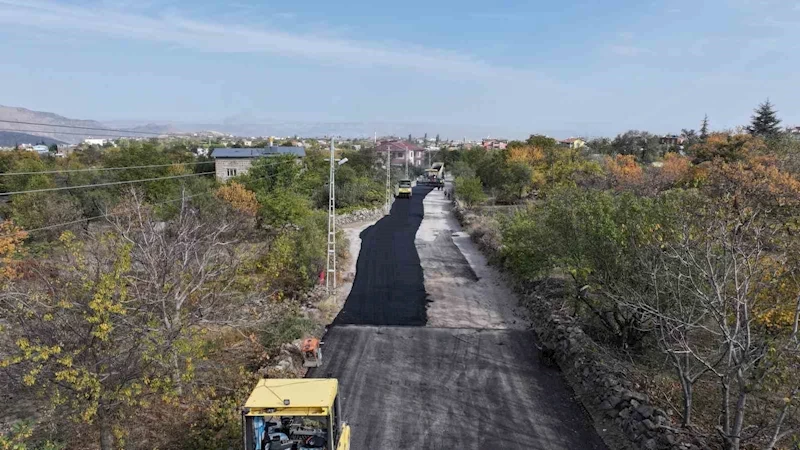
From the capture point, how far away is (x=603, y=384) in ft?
39.5

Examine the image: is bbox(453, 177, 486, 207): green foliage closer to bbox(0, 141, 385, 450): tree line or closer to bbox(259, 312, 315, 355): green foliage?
bbox(0, 141, 385, 450): tree line

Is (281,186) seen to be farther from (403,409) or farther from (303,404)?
(303,404)

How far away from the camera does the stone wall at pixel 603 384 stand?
388 inches

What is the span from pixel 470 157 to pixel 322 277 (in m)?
65.2

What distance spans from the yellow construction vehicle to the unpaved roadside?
961cm

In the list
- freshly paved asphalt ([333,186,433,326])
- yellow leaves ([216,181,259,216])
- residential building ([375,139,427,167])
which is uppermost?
residential building ([375,139,427,167])

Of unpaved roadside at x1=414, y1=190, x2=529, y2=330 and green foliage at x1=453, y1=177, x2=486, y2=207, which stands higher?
green foliage at x1=453, y1=177, x2=486, y2=207

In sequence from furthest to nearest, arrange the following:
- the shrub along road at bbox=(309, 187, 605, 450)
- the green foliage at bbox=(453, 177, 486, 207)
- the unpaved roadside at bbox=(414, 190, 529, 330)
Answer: the green foliage at bbox=(453, 177, 486, 207) → the unpaved roadside at bbox=(414, 190, 529, 330) → the shrub along road at bbox=(309, 187, 605, 450)

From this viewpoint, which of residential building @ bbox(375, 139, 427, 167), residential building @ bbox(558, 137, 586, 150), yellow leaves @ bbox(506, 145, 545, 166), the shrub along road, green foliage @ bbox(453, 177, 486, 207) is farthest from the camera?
residential building @ bbox(375, 139, 427, 167)

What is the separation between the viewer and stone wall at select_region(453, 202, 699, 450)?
9859mm

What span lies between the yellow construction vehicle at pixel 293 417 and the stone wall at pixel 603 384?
6303mm

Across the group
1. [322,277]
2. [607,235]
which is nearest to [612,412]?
[607,235]

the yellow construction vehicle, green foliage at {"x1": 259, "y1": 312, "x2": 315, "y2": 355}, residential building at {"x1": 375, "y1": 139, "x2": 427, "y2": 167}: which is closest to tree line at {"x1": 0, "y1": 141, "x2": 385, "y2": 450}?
green foliage at {"x1": 259, "y1": 312, "x2": 315, "y2": 355}

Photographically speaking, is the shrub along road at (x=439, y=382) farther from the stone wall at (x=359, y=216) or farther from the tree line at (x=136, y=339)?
the stone wall at (x=359, y=216)
